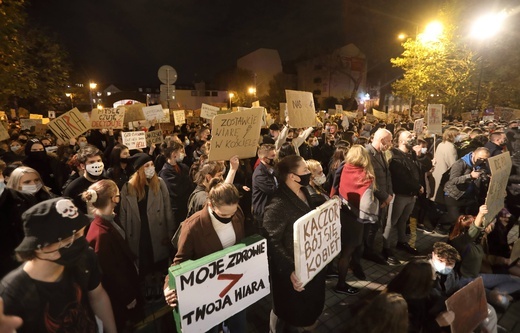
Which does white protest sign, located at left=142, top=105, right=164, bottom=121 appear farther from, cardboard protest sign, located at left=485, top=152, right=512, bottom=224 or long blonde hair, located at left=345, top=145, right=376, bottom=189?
cardboard protest sign, located at left=485, top=152, right=512, bottom=224

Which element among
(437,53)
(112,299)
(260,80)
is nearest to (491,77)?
(437,53)

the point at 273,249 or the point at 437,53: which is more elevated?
the point at 437,53

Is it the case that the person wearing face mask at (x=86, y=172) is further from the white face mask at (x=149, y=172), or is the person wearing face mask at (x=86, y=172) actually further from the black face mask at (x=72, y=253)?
the black face mask at (x=72, y=253)

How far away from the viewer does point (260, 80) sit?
2210 inches

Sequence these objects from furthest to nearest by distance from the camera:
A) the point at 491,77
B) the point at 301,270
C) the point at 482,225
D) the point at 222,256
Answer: the point at 491,77
the point at 482,225
the point at 301,270
the point at 222,256

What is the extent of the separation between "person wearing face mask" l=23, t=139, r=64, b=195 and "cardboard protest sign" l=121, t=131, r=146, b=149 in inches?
67.7

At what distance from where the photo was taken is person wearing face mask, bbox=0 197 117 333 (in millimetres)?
1674

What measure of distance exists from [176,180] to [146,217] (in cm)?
88

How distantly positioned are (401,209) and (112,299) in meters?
4.66

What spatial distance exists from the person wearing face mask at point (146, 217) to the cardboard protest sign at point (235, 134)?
3.17 feet

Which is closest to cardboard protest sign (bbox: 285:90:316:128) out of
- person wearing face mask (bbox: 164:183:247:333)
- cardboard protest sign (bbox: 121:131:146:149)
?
person wearing face mask (bbox: 164:183:247:333)

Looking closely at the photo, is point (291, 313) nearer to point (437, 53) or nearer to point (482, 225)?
point (482, 225)

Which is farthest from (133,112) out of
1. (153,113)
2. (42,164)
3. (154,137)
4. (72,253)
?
(72,253)

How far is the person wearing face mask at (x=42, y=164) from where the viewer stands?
603cm
